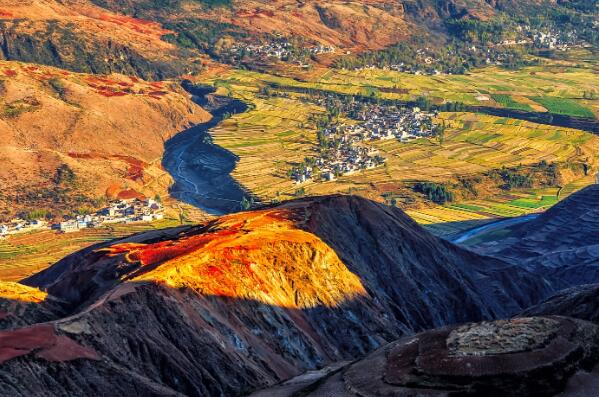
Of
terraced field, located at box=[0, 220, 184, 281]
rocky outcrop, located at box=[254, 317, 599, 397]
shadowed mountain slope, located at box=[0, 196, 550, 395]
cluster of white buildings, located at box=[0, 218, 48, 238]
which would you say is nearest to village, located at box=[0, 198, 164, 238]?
cluster of white buildings, located at box=[0, 218, 48, 238]

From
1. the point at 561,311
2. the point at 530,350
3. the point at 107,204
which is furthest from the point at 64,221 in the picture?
the point at 530,350

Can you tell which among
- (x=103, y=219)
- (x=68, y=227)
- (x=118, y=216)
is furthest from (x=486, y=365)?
(x=118, y=216)

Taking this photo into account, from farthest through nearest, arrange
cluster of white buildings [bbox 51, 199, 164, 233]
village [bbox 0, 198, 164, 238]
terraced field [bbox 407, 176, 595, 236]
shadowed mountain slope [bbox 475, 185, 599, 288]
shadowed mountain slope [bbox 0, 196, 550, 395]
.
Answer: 1. terraced field [bbox 407, 176, 595, 236]
2. cluster of white buildings [bbox 51, 199, 164, 233]
3. village [bbox 0, 198, 164, 238]
4. shadowed mountain slope [bbox 475, 185, 599, 288]
5. shadowed mountain slope [bbox 0, 196, 550, 395]

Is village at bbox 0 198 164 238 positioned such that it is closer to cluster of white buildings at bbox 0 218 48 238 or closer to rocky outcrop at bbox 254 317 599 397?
cluster of white buildings at bbox 0 218 48 238

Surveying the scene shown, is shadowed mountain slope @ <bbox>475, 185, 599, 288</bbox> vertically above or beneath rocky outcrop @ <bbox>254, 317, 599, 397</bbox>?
beneath

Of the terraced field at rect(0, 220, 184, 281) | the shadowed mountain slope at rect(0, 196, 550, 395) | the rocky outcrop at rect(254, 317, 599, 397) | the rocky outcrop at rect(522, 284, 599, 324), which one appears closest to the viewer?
the rocky outcrop at rect(254, 317, 599, 397)

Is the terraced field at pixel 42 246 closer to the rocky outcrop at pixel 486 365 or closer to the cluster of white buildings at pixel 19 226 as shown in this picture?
the cluster of white buildings at pixel 19 226
